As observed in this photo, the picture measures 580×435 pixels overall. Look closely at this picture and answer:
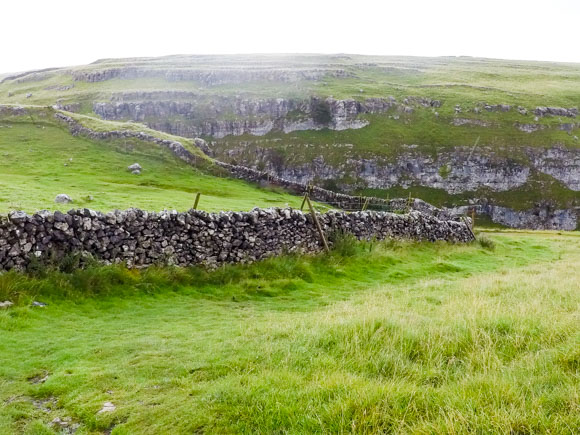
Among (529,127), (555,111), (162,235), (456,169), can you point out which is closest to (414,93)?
(529,127)

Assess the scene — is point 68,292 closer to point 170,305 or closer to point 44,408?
point 170,305

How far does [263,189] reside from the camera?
4284cm

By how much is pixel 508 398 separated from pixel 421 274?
15.5 metres

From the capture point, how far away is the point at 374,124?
93.8 m

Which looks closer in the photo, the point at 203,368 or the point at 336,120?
the point at 203,368

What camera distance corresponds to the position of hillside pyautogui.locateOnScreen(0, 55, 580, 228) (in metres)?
82.3

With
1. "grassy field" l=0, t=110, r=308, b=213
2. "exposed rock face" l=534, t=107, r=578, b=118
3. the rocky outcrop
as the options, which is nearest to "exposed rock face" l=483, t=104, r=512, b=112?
"exposed rock face" l=534, t=107, r=578, b=118

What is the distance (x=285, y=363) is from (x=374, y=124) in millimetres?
91480

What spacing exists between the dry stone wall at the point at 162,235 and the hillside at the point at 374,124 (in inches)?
2484

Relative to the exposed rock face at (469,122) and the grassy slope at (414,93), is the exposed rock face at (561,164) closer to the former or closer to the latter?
the grassy slope at (414,93)

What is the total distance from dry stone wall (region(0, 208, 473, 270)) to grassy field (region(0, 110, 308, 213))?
6.51m

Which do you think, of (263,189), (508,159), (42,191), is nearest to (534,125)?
(508,159)

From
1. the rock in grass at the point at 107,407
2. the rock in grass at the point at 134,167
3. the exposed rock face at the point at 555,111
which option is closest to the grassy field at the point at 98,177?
the rock in grass at the point at 134,167

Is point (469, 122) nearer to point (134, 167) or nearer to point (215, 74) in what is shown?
point (215, 74)
